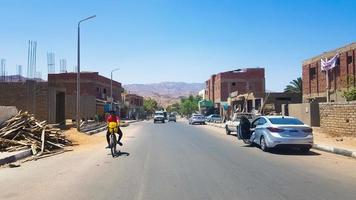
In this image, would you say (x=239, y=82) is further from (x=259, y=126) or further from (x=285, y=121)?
(x=285, y=121)

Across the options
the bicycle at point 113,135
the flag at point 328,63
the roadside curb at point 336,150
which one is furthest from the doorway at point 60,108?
the roadside curb at point 336,150

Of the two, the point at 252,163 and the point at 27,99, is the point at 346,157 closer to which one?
the point at 252,163

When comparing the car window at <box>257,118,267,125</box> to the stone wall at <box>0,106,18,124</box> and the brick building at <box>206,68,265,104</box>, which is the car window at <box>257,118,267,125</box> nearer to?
the stone wall at <box>0,106,18,124</box>

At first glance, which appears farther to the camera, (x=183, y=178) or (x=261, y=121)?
(x=261, y=121)

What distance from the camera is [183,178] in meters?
11.9

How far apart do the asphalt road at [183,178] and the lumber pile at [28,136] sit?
2988 mm

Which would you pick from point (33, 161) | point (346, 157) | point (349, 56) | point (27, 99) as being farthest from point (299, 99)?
point (33, 161)

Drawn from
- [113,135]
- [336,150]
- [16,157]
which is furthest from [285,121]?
[16,157]

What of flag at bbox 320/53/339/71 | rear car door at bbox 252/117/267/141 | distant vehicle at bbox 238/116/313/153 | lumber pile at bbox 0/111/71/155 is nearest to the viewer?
distant vehicle at bbox 238/116/313/153

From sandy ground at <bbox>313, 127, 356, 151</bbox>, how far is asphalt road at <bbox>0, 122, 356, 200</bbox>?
488 cm

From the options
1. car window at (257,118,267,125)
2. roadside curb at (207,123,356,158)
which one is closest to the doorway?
car window at (257,118,267,125)

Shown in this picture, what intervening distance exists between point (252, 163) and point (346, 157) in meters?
4.73

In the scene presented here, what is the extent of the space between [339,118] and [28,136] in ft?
54.4

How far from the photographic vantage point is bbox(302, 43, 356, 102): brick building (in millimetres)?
38722
